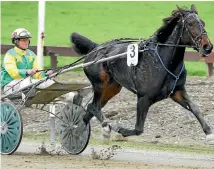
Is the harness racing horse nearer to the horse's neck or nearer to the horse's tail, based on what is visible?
the horse's neck

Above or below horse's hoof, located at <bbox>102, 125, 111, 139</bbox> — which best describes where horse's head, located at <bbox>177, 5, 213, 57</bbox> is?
above

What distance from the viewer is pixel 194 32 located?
1031 cm

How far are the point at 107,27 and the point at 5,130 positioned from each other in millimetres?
15752

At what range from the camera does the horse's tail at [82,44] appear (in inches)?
480

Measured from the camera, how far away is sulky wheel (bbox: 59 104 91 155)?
38.0ft

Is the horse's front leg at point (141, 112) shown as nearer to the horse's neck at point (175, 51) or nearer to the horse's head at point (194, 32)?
the horse's neck at point (175, 51)

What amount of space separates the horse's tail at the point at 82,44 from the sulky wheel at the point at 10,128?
145 centimetres

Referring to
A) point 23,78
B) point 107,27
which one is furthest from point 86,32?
point 23,78

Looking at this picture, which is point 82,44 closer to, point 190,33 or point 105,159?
point 105,159

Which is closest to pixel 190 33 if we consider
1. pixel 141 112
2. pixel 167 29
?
Answer: pixel 167 29

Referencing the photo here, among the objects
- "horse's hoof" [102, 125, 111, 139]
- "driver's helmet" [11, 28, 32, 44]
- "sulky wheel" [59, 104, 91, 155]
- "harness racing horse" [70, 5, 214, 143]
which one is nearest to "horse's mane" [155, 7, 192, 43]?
"harness racing horse" [70, 5, 214, 143]

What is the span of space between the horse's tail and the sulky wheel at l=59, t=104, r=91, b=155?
35.3 inches

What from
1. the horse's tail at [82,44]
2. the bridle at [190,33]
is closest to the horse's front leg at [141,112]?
the bridle at [190,33]

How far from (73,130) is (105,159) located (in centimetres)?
85
